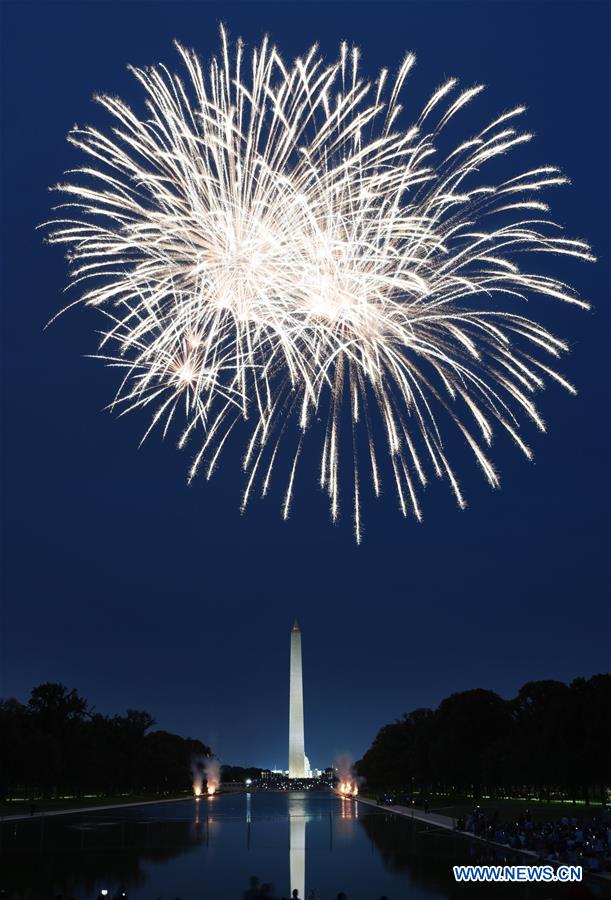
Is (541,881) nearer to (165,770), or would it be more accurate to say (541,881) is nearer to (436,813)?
(436,813)

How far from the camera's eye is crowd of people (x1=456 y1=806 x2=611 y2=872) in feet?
99.5

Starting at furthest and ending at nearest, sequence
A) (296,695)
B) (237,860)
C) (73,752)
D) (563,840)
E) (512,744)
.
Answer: (296,695), (73,752), (512,744), (237,860), (563,840)

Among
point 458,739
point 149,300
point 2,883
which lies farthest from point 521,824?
point 458,739

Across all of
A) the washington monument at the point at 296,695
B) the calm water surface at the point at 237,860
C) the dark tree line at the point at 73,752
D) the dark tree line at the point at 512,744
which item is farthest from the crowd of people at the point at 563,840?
the washington monument at the point at 296,695

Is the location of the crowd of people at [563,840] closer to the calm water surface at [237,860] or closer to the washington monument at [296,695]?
the calm water surface at [237,860]

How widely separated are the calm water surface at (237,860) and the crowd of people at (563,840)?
3.31ft

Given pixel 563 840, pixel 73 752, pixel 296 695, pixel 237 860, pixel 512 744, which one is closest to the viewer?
pixel 563 840

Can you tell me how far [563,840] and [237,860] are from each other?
480 inches

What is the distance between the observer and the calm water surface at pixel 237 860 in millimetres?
27516

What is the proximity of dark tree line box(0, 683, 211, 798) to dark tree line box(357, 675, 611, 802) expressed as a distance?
33.6 meters

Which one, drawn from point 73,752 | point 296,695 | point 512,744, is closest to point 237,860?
point 512,744

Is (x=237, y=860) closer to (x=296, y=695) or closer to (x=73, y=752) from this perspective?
(x=73, y=752)

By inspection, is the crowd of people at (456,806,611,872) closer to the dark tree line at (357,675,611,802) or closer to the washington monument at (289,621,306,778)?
the dark tree line at (357,675,611,802)

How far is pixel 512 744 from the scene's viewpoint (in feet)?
284
